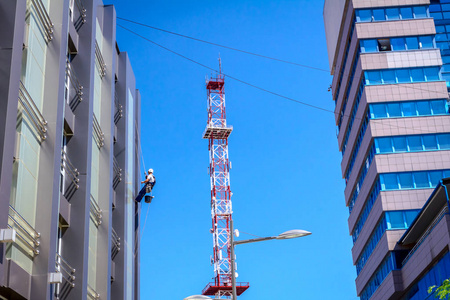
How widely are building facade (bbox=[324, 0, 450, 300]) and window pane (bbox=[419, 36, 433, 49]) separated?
0.06 feet

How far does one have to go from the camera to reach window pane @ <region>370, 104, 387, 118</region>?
61.7m

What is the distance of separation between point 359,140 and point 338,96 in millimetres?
10941

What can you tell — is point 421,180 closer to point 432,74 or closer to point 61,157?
point 432,74

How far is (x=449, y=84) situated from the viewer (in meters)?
67.6

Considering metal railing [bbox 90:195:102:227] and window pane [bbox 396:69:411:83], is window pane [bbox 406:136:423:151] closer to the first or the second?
window pane [bbox 396:69:411:83]

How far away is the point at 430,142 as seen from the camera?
198 feet

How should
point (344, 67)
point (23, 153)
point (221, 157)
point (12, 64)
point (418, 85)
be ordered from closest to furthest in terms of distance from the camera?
point (12, 64) → point (23, 153) → point (418, 85) → point (344, 67) → point (221, 157)

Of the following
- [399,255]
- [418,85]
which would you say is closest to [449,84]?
[418,85]

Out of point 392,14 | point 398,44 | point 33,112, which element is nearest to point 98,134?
point 33,112

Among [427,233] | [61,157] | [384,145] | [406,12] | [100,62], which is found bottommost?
[61,157]

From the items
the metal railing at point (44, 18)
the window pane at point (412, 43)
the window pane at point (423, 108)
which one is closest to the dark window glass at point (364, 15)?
the window pane at point (412, 43)

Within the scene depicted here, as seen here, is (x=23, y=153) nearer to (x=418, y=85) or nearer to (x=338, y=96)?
(x=418, y=85)

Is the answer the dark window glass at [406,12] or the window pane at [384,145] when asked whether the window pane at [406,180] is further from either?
the dark window glass at [406,12]

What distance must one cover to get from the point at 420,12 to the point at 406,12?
4.21ft
